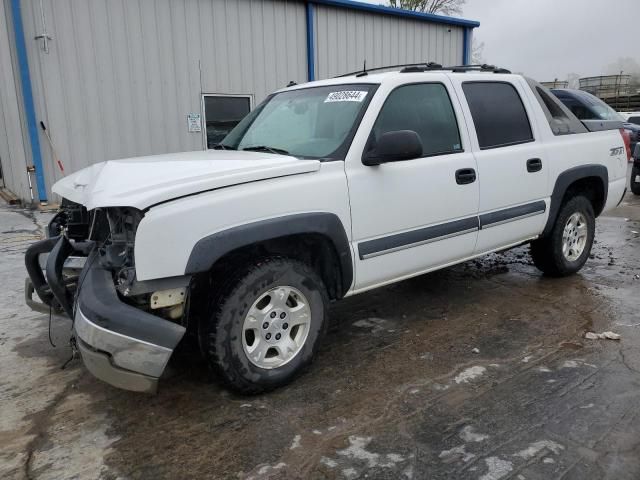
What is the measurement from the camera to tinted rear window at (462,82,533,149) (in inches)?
168

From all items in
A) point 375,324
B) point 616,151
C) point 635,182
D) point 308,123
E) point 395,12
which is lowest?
point 375,324

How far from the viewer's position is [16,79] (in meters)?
9.02

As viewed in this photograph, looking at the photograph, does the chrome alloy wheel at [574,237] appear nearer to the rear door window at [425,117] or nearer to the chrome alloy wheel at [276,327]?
the rear door window at [425,117]

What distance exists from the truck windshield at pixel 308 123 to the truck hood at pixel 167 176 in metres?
0.25

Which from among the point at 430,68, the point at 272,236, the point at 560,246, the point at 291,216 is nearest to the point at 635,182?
the point at 560,246

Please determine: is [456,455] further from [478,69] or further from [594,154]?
[594,154]

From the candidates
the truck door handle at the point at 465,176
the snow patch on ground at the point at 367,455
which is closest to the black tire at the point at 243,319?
the snow patch on ground at the point at 367,455

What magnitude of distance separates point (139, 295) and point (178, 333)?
1.04ft

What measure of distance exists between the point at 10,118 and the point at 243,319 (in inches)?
368

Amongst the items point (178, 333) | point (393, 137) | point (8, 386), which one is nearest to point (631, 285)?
point (393, 137)

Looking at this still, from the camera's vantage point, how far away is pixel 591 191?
17.8 feet

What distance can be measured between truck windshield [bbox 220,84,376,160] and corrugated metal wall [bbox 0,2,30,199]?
22.2ft

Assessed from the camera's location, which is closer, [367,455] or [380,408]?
[367,455]

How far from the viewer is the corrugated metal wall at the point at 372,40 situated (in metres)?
12.1
